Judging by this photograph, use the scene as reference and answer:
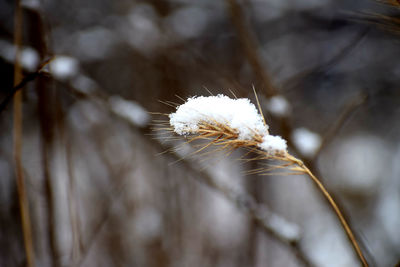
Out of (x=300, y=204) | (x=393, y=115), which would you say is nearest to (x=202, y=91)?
(x=300, y=204)

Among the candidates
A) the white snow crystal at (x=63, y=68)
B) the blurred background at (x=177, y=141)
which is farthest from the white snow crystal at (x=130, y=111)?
the white snow crystal at (x=63, y=68)

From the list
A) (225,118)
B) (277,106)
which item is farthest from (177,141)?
(225,118)

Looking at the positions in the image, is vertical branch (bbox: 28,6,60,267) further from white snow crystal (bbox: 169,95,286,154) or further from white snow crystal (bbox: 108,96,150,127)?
white snow crystal (bbox: 169,95,286,154)

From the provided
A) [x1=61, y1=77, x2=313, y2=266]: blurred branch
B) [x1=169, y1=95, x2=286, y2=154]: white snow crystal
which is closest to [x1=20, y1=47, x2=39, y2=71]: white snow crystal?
[x1=61, y1=77, x2=313, y2=266]: blurred branch

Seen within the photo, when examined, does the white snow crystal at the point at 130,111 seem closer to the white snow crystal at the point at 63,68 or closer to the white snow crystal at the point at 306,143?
the white snow crystal at the point at 63,68

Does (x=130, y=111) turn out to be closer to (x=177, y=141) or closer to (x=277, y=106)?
(x=177, y=141)

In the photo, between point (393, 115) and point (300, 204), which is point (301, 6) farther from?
point (300, 204)
